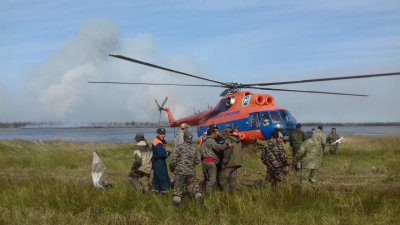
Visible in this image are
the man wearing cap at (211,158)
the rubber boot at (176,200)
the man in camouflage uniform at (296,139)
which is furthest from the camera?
the man in camouflage uniform at (296,139)

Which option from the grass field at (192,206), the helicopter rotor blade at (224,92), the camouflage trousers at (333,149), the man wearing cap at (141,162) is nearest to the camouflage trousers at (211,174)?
the grass field at (192,206)

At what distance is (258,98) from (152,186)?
33.0 feet

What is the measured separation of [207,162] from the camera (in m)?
10.3

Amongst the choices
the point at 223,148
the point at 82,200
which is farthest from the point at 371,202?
the point at 82,200

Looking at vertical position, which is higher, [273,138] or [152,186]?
[273,138]

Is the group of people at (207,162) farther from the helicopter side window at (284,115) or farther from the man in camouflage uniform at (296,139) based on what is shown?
the helicopter side window at (284,115)

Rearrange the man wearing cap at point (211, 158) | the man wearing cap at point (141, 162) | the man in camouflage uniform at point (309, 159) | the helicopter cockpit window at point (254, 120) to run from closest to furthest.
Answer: the man wearing cap at point (141, 162)
the man wearing cap at point (211, 158)
the man in camouflage uniform at point (309, 159)
the helicopter cockpit window at point (254, 120)

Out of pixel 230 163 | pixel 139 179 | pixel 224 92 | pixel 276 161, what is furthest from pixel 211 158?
pixel 224 92

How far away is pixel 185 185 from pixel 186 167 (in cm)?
36

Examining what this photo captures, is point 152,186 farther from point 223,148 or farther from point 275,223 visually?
point 275,223

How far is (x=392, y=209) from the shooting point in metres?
8.14

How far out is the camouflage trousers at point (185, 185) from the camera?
9.14m

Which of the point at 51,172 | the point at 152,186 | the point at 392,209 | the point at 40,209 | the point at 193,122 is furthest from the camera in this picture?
the point at 193,122

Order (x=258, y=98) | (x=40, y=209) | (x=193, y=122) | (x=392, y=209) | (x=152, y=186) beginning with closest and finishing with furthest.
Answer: (x=392, y=209), (x=40, y=209), (x=152, y=186), (x=258, y=98), (x=193, y=122)
